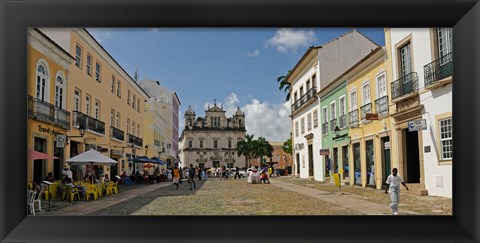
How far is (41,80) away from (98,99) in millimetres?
5043

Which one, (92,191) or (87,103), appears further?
(87,103)

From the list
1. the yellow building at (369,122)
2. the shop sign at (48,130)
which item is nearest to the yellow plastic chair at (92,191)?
the shop sign at (48,130)

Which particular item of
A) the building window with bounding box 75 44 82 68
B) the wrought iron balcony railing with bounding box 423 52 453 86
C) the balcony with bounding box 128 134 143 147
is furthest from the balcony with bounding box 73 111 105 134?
the wrought iron balcony railing with bounding box 423 52 453 86

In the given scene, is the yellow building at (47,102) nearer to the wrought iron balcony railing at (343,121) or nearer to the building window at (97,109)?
the building window at (97,109)

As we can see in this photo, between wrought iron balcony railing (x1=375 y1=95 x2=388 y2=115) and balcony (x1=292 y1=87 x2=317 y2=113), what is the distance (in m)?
8.45

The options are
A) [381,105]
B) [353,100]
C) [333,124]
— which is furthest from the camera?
[333,124]

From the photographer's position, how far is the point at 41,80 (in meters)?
13.5

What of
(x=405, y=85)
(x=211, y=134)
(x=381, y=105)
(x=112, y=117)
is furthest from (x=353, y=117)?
(x=211, y=134)

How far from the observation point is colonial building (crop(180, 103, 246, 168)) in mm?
Answer: 43969

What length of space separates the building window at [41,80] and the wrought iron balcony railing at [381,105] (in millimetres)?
10633
